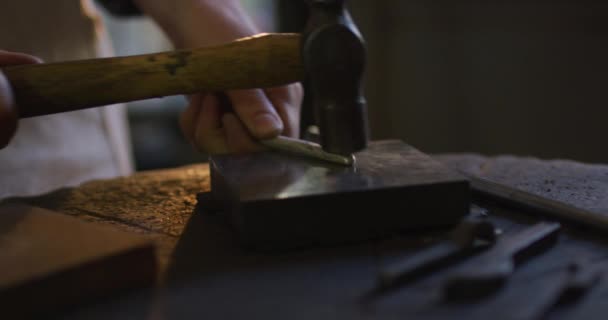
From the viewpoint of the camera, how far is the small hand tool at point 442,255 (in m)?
0.69

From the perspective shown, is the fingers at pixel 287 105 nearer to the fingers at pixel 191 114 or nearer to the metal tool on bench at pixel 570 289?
the fingers at pixel 191 114

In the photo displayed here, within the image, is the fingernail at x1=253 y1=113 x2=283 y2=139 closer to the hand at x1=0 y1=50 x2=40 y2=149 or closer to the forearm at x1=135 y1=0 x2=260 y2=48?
the forearm at x1=135 y1=0 x2=260 y2=48

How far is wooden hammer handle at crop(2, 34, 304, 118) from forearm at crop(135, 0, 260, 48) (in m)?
0.42

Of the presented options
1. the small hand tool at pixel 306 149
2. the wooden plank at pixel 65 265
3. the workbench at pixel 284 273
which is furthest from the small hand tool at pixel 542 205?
the wooden plank at pixel 65 265

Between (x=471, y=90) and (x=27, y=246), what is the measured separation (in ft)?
8.91

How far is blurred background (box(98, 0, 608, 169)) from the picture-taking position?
2594 mm

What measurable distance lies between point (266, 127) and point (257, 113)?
0.19 feet

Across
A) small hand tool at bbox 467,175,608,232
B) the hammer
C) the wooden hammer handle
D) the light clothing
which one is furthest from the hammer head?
the light clothing

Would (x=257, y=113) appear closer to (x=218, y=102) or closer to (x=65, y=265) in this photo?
(x=218, y=102)

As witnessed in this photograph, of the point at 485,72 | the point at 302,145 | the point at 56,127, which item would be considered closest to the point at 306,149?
the point at 302,145

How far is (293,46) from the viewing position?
1.07m

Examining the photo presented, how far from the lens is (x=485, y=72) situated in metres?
3.01

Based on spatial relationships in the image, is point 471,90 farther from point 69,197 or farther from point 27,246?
point 27,246

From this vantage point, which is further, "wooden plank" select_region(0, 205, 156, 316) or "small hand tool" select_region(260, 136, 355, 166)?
"small hand tool" select_region(260, 136, 355, 166)
